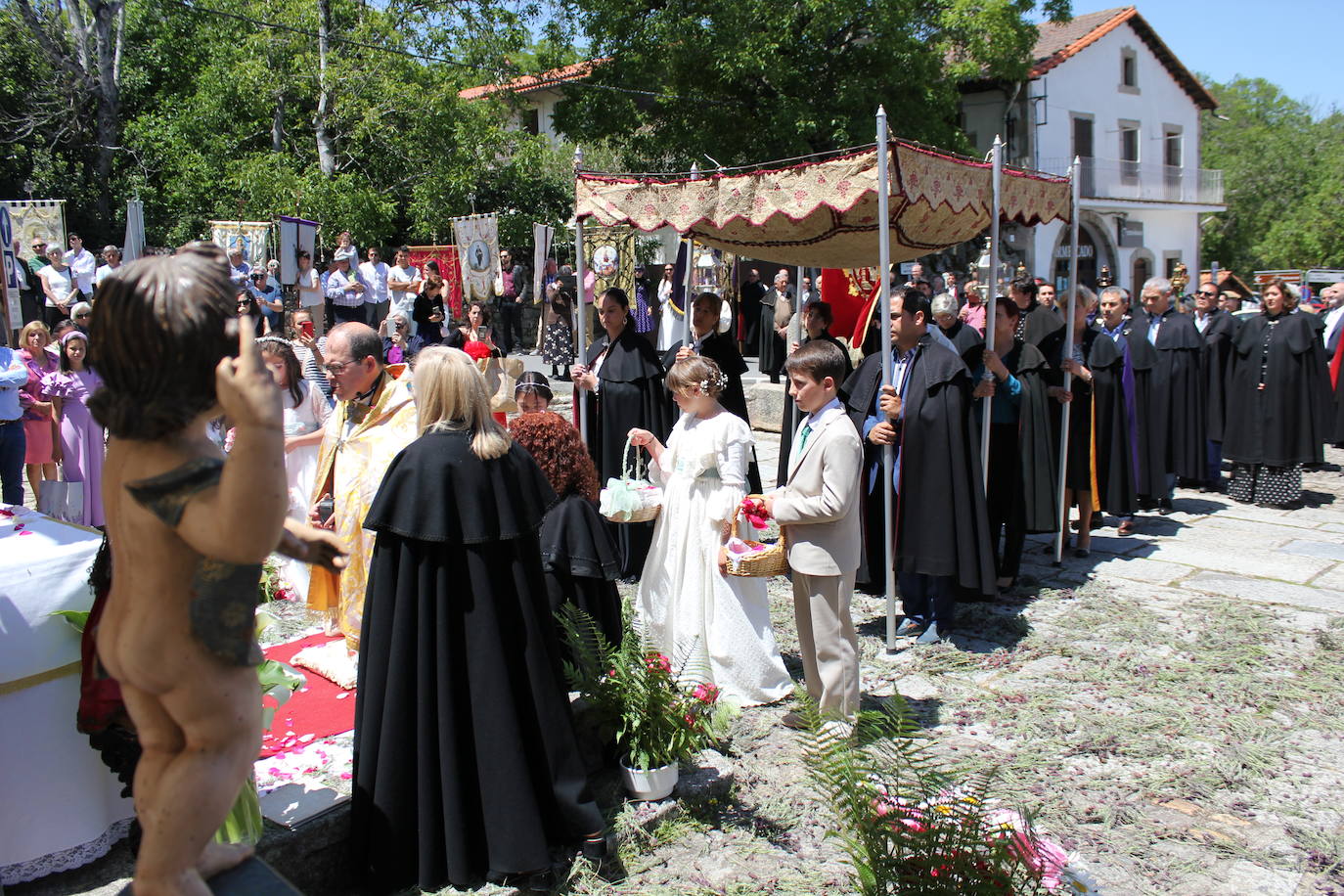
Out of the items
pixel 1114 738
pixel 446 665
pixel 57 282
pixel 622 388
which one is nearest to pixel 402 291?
pixel 57 282

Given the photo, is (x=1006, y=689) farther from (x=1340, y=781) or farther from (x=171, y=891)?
(x=171, y=891)

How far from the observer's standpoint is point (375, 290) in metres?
15.5

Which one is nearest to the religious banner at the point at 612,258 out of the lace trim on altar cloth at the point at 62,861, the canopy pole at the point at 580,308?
the canopy pole at the point at 580,308

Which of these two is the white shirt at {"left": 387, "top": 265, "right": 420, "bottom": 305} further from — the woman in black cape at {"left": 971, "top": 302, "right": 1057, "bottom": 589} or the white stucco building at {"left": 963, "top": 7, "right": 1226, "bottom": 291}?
the white stucco building at {"left": 963, "top": 7, "right": 1226, "bottom": 291}

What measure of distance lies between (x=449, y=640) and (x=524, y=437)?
4.39 ft

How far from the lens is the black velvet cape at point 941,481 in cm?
557

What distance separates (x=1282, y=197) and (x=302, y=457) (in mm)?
48694

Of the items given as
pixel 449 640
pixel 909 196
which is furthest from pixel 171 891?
pixel 909 196

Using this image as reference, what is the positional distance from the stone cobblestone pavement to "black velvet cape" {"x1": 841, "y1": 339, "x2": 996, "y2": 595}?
503 millimetres

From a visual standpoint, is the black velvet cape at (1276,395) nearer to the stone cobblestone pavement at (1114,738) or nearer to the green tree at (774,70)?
the stone cobblestone pavement at (1114,738)

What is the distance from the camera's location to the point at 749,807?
12.9 ft

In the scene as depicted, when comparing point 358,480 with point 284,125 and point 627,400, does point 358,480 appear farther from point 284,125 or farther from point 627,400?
point 284,125

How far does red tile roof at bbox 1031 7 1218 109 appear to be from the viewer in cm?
3053

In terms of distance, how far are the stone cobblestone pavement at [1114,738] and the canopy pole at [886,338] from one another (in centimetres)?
38
